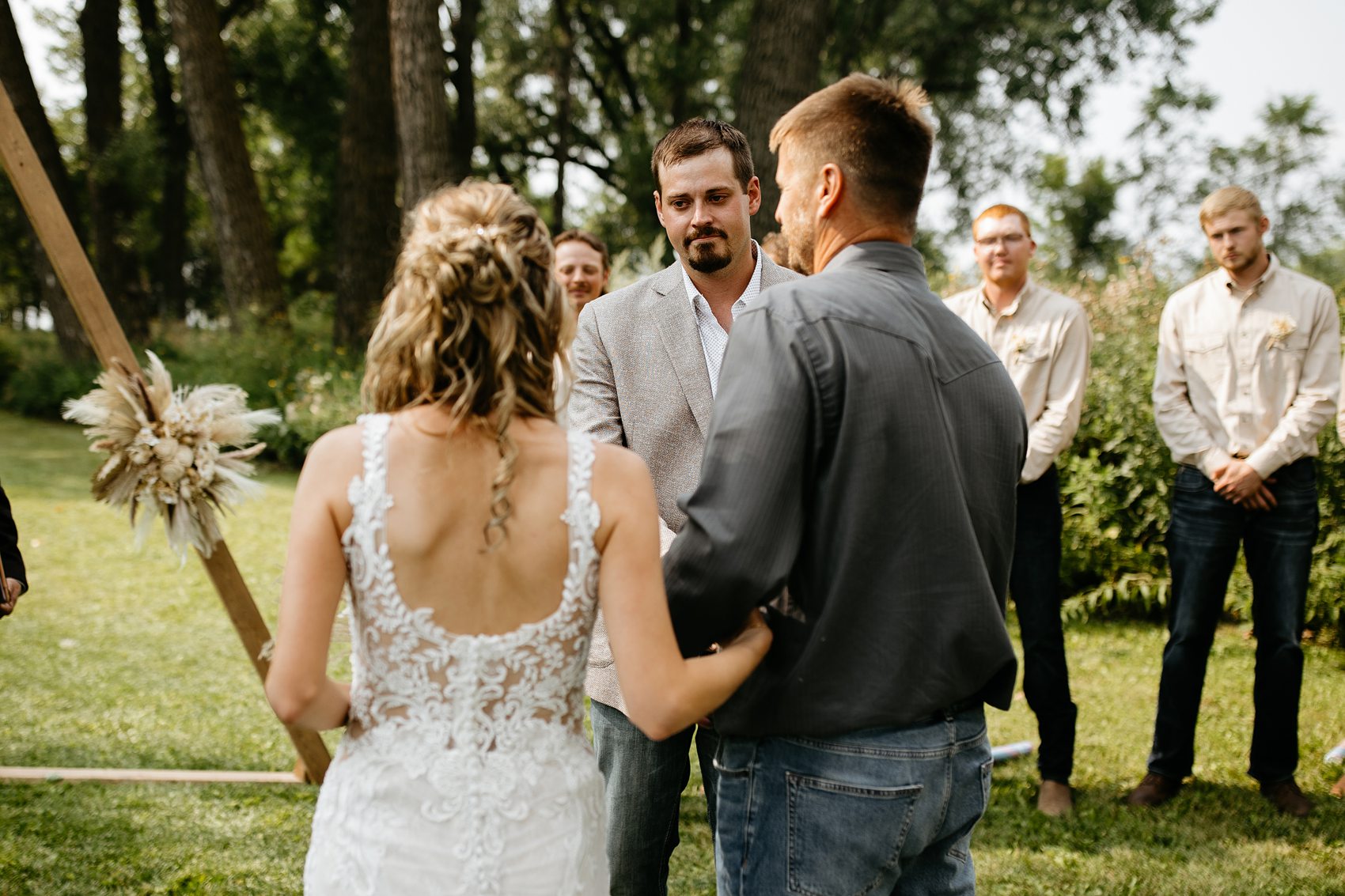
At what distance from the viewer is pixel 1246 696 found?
629cm

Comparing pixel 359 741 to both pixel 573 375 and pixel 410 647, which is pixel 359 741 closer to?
pixel 410 647

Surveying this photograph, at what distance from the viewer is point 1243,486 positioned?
14.8ft

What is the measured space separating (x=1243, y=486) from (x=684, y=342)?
9.51 feet

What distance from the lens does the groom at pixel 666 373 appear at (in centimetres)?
284

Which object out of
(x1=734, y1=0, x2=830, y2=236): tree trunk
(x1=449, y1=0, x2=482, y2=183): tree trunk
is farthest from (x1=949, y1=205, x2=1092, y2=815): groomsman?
(x1=449, y1=0, x2=482, y2=183): tree trunk

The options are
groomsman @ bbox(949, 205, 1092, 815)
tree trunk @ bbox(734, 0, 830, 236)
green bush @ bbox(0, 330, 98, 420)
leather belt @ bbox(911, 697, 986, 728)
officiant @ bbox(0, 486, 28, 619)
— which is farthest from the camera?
green bush @ bbox(0, 330, 98, 420)

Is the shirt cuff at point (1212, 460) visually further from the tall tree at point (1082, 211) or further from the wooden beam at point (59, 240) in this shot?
the tall tree at point (1082, 211)

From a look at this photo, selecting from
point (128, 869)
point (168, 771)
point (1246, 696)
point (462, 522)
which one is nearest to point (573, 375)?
point (462, 522)

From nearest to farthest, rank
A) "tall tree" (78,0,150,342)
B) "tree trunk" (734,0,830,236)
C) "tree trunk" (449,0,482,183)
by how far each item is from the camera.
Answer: "tree trunk" (734,0,830,236), "tall tree" (78,0,150,342), "tree trunk" (449,0,482,183)

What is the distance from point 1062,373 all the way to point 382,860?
3.92 meters

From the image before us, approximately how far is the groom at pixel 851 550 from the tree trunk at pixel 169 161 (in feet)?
76.2

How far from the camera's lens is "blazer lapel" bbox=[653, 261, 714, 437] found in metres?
2.85

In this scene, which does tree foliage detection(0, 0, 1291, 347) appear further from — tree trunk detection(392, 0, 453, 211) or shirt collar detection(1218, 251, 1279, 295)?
shirt collar detection(1218, 251, 1279, 295)

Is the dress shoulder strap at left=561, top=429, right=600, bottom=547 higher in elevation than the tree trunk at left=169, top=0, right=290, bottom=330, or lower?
lower
